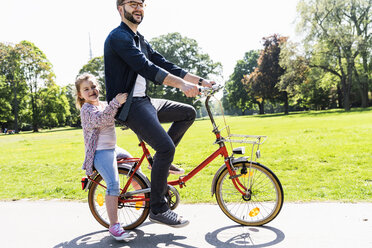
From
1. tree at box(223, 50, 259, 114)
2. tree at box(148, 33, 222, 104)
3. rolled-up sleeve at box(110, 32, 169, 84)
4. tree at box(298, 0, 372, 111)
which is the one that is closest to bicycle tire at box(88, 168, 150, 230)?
rolled-up sleeve at box(110, 32, 169, 84)

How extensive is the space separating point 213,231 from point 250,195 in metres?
0.55

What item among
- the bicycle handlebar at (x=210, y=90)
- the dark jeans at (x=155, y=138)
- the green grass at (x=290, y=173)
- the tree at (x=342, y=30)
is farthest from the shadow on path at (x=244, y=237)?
the tree at (x=342, y=30)

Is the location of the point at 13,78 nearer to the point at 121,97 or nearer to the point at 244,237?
the point at 121,97

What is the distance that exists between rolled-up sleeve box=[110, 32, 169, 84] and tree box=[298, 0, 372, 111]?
35.6 m

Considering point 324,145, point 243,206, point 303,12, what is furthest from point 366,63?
point 243,206

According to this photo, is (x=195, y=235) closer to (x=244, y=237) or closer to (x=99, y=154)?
(x=244, y=237)

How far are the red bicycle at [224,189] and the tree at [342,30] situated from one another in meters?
35.0

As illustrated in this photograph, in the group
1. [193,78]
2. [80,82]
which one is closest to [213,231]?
[193,78]

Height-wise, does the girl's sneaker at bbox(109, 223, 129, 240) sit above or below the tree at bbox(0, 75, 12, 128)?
below

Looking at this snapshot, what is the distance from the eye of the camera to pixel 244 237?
9.96 feet

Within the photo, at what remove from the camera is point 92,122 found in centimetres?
311

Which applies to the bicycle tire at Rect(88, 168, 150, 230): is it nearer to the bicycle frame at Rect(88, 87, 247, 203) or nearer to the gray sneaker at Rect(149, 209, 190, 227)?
the bicycle frame at Rect(88, 87, 247, 203)

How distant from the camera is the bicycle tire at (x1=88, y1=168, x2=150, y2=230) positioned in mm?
3410

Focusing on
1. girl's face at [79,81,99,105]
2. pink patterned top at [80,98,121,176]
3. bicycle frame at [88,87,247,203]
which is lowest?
bicycle frame at [88,87,247,203]
